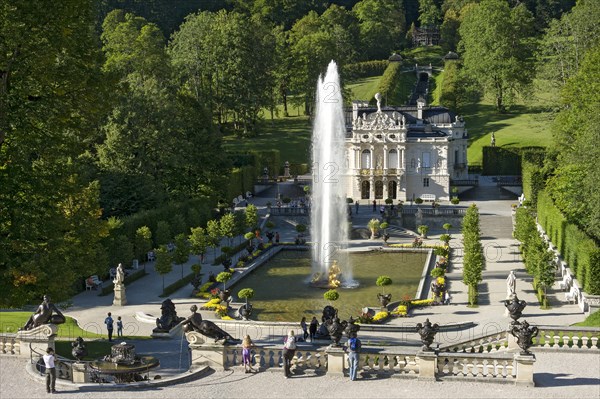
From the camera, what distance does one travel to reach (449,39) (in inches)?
6526

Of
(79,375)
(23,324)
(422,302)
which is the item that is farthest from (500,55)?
(79,375)

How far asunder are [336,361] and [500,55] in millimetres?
89222

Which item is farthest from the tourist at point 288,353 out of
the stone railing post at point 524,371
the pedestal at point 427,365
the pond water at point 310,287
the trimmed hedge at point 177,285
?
the trimmed hedge at point 177,285

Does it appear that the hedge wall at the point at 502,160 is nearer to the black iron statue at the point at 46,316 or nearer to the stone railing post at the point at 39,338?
the black iron statue at the point at 46,316

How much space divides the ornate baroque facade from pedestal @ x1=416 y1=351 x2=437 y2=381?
57.1 meters

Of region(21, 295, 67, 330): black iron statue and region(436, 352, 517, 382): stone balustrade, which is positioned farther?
region(21, 295, 67, 330): black iron statue

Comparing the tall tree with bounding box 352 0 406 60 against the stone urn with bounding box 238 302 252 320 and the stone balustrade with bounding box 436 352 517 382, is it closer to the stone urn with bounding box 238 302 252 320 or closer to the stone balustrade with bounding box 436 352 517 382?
the stone urn with bounding box 238 302 252 320

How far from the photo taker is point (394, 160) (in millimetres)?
85188

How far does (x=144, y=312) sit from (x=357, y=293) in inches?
502

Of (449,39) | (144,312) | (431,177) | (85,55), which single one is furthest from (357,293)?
(449,39)

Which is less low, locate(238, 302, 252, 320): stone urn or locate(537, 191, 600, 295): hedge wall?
locate(537, 191, 600, 295): hedge wall

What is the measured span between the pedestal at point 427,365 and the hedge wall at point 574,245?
18671 millimetres

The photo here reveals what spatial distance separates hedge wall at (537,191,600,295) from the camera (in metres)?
44.2

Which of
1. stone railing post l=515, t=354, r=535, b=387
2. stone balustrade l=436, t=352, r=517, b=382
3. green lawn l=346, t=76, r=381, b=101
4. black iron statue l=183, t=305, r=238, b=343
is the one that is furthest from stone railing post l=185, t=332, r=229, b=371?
green lawn l=346, t=76, r=381, b=101
